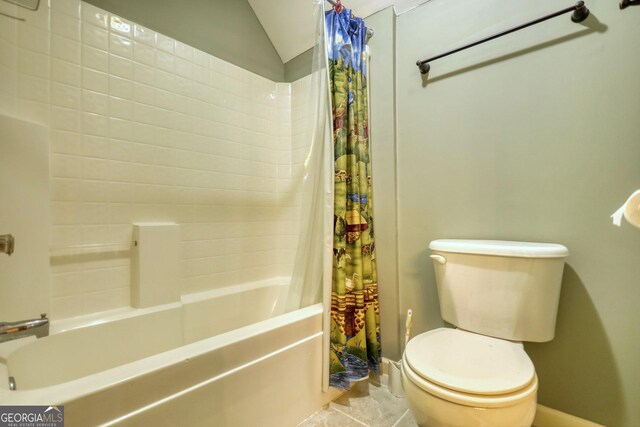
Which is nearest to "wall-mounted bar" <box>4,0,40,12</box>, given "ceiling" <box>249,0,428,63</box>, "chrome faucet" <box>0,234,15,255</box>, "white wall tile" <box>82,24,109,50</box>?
"white wall tile" <box>82,24,109,50</box>

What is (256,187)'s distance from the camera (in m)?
1.88

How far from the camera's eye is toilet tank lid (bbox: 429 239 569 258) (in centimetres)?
102

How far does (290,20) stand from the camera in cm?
184

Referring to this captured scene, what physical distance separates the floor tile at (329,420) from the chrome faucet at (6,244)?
1.32 meters

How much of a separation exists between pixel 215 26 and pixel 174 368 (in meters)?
1.87

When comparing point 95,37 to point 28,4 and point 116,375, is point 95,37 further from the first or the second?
point 116,375

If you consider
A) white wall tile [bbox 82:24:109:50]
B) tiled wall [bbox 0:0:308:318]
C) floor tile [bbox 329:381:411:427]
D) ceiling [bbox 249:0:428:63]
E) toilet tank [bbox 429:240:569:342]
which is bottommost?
floor tile [bbox 329:381:411:427]

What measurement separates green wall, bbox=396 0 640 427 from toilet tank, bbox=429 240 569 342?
0.16 meters

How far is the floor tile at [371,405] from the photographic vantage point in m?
1.22

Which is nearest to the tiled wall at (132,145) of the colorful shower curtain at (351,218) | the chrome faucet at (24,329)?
the chrome faucet at (24,329)

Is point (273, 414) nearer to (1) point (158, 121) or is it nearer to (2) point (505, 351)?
(2) point (505, 351)

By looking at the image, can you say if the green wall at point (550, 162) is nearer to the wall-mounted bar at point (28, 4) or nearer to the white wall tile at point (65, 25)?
the white wall tile at point (65, 25)

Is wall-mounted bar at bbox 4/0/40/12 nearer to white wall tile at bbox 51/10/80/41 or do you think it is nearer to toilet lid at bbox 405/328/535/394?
white wall tile at bbox 51/10/80/41

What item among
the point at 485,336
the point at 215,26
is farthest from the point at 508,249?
the point at 215,26
